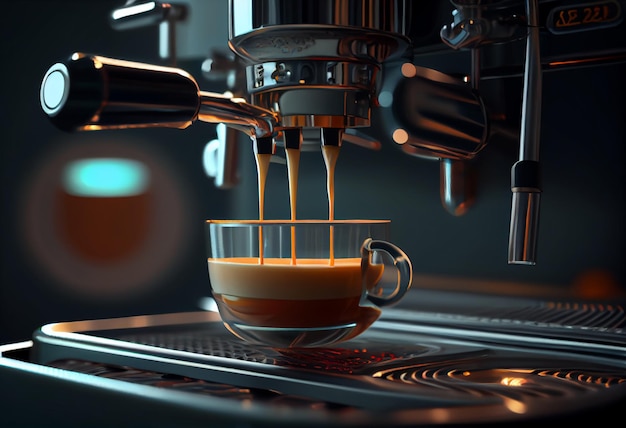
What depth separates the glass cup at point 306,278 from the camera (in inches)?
19.8

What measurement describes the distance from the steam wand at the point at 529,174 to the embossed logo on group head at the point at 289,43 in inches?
5.7

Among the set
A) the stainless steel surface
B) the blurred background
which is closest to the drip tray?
the stainless steel surface

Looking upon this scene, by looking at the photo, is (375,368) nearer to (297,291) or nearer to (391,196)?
(297,291)

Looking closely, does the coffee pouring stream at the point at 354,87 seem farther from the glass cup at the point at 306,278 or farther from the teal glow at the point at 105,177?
the teal glow at the point at 105,177

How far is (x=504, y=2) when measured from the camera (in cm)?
56

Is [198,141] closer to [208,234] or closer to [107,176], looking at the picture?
[107,176]

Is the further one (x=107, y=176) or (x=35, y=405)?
(x=107, y=176)

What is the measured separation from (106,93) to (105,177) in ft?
2.44

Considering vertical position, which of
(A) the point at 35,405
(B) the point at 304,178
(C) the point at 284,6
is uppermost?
(C) the point at 284,6

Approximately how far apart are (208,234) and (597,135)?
0.93ft

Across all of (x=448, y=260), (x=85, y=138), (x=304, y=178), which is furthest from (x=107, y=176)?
(x=448, y=260)

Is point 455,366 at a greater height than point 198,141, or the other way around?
point 198,141

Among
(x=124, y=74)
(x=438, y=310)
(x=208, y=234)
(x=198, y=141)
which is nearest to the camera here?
(x=124, y=74)

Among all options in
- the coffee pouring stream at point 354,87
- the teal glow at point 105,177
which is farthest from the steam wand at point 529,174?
the teal glow at point 105,177
